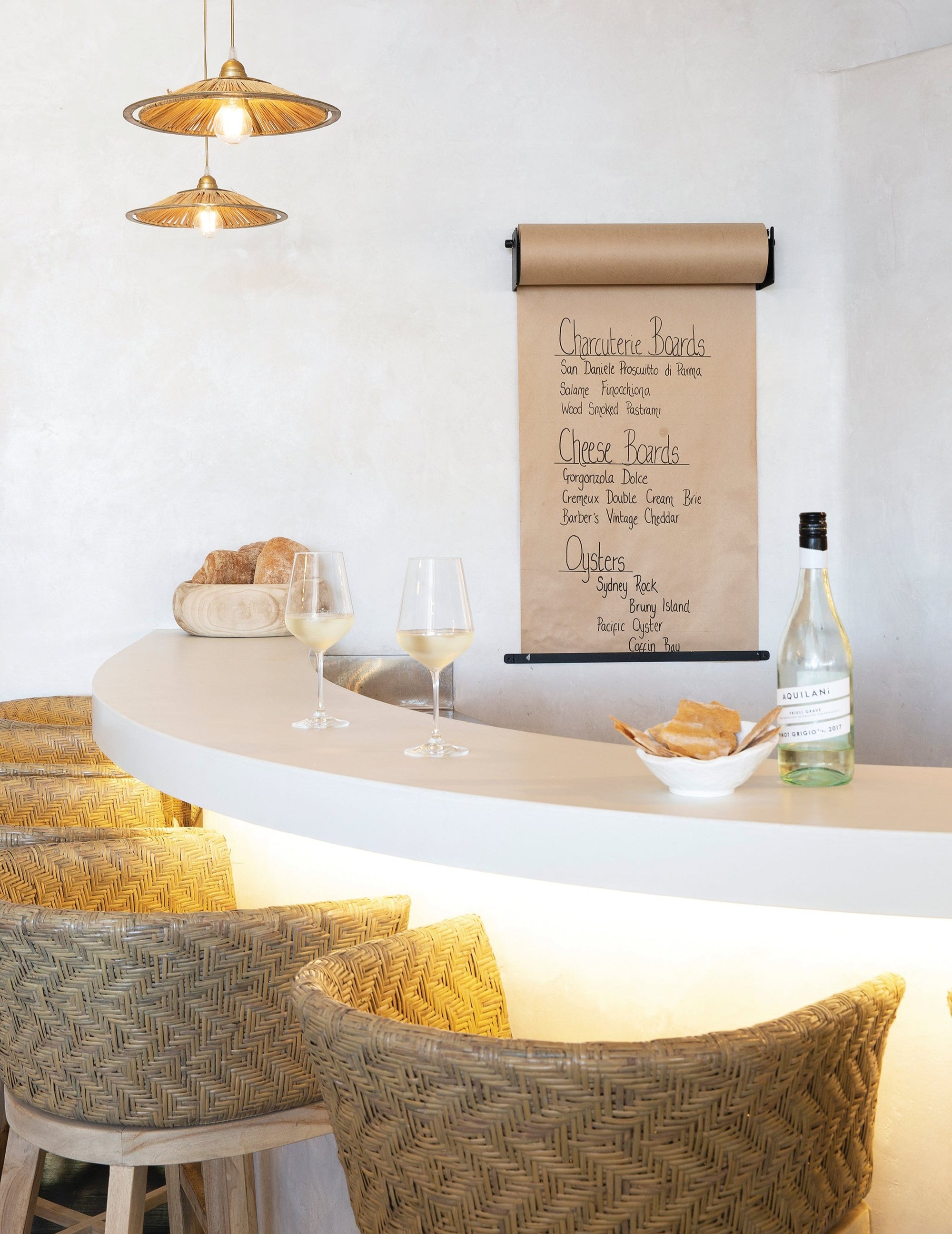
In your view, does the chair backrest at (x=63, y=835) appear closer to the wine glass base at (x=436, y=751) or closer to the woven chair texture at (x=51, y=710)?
the wine glass base at (x=436, y=751)

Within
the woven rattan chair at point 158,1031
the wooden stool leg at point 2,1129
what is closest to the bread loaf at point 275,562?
the wooden stool leg at point 2,1129

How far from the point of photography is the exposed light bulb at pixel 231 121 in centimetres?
195

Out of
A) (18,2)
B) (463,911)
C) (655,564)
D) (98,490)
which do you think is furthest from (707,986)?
(18,2)

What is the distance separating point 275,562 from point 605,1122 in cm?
215

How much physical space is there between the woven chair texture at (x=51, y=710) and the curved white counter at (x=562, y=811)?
136 cm

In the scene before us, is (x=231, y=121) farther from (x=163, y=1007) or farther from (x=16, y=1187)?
(x=16, y=1187)

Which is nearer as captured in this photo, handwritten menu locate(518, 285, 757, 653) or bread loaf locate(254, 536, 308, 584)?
bread loaf locate(254, 536, 308, 584)

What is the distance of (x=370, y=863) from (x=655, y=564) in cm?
199

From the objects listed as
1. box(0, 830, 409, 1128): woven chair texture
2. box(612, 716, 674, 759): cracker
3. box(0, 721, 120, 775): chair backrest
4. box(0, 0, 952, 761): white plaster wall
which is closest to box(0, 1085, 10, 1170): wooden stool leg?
box(0, 721, 120, 775): chair backrest

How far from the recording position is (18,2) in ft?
10.3

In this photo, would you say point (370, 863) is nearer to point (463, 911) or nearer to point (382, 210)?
point (463, 911)

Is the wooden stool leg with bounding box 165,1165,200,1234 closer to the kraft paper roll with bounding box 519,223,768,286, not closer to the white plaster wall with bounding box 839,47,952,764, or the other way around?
the white plaster wall with bounding box 839,47,952,764

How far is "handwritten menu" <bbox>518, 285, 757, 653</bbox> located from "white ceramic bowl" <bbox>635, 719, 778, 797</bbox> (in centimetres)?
219

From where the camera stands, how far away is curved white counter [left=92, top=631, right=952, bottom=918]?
0.99 meters
